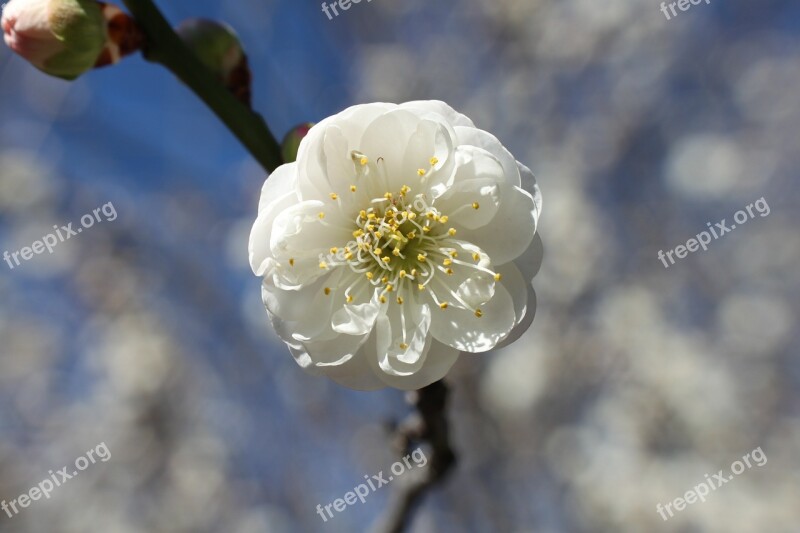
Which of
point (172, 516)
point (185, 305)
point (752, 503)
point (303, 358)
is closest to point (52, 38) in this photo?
point (303, 358)

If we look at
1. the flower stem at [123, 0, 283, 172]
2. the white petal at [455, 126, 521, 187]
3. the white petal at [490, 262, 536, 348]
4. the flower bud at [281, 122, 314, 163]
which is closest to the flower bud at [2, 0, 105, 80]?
the flower stem at [123, 0, 283, 172]

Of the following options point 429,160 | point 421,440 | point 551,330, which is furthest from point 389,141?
point 551,330

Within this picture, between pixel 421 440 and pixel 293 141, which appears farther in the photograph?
pixel 421 440

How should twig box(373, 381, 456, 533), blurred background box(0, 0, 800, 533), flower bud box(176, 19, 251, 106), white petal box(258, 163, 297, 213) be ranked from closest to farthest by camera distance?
white petal box(258, 163, 297, 213) < flower bud box(176, 19, 251, 106) < twig box(373, 381, 456, 533) < blurred background box(0, 0, 800, 533)

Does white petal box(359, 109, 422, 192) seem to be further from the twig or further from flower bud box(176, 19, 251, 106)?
the twig

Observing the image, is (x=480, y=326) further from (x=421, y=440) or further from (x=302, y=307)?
(x=421, y=440)

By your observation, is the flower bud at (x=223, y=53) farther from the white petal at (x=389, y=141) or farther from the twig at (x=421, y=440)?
the twig at (x=421, y=440)

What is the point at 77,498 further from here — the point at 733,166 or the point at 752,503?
the point at 733,166
